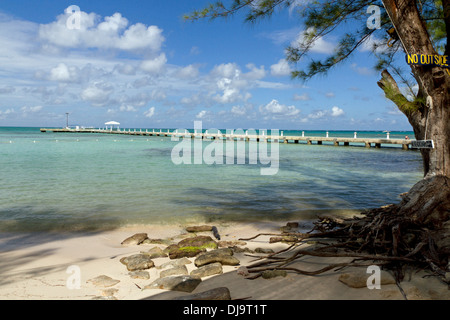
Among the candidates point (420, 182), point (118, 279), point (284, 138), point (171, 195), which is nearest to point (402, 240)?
point (420, 182)

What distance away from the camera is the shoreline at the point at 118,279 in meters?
3.05

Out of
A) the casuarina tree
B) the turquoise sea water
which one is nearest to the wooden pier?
the turquoise sea water

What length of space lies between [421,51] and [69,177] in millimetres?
12191

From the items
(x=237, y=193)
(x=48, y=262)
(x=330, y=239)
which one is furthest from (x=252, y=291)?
(x=237, y=193)

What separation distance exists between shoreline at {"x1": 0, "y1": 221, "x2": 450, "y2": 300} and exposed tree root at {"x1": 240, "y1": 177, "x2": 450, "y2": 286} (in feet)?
0.48

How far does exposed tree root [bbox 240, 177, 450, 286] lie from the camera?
3352 millimetres

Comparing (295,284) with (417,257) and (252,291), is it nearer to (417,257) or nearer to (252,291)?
(252,291)

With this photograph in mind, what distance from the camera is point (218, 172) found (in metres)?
15.0

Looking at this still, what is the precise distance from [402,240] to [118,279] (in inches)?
129

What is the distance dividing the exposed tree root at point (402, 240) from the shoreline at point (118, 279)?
148mm

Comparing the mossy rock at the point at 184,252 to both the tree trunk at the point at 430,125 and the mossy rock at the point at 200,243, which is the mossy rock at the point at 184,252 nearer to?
the mossy rock at the point at 200,243

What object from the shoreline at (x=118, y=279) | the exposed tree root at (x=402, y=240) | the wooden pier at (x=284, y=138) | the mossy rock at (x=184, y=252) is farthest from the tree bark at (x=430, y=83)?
the wooden pier at (x=284, y=138)

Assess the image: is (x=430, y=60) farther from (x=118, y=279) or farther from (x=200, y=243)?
(x=118, y=279)

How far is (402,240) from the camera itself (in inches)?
148
